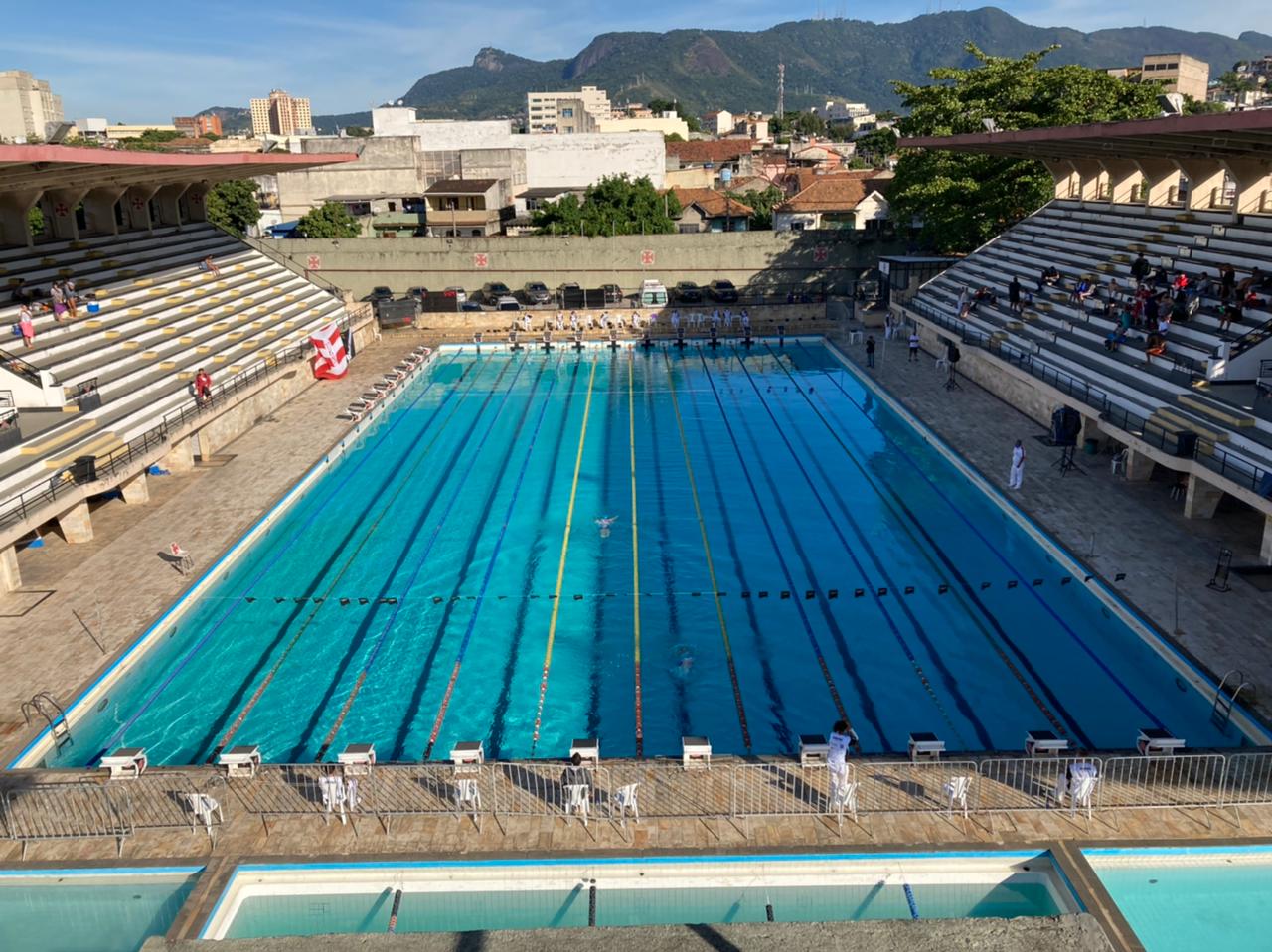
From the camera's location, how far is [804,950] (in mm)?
5262

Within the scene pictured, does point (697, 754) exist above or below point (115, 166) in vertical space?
below

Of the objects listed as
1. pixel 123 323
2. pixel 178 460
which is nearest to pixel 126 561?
pixel 178 460

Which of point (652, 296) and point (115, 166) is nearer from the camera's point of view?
point (115, 166)

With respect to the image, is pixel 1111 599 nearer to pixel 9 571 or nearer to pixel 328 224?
pixel 9 571

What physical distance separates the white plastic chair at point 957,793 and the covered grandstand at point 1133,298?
729 centimetres

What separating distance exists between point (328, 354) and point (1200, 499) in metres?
21.2

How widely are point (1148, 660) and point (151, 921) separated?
36.1ft

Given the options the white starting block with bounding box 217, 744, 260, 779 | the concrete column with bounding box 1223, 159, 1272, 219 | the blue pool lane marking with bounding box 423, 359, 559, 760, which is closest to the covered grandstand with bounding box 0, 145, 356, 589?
the white starting block with bounding box 217, 744, 260, 779

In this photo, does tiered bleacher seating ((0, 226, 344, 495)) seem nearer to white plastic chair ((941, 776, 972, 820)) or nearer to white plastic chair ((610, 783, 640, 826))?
white plastic chair ((610, 783, 640, 826))

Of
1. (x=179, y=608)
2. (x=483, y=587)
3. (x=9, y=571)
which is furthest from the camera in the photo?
(x=483, y=587)

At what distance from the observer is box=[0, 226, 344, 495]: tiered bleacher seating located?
17.2 meters

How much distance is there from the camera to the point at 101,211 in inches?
1021

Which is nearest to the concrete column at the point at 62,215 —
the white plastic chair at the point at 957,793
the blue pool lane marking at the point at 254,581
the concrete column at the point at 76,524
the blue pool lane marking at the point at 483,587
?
the blue pool lane marking at the point at 254,581

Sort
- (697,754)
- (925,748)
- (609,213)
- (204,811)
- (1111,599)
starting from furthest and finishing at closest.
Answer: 1. (609,213)
2. (1111,599)
3. (925,748)
4. (697,754)
5. (204,811)
